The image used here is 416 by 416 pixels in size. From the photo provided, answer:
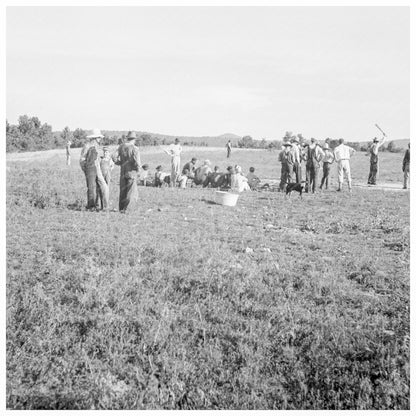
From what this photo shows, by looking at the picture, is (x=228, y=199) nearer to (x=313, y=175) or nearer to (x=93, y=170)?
(x=93, y=170)

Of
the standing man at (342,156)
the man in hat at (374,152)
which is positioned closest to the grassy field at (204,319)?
the standing man at (342,156)

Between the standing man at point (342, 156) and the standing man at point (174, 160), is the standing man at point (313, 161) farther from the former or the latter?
the standing man at point (174, 160)

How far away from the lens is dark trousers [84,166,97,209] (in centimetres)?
1093

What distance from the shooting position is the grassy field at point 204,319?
3760 millimetres

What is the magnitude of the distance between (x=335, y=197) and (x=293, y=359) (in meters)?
10.6

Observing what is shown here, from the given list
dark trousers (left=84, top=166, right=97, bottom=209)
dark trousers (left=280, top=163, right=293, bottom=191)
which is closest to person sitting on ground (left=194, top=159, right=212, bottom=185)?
dark trousers (left=280, top=163, right=293, bottom=191)

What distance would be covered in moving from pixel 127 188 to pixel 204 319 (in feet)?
21.4

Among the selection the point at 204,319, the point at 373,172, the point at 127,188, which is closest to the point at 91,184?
the point at 127,188

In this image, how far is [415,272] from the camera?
5281 millimetres

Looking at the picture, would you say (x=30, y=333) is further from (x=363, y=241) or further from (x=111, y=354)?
(x=363, y=241)

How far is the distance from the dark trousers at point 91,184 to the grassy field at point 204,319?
2298 mm

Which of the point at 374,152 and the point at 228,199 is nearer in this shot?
the point at 228,199

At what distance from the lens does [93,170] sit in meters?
10.9

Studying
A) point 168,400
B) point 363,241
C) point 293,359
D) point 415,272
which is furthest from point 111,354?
point 363,241
